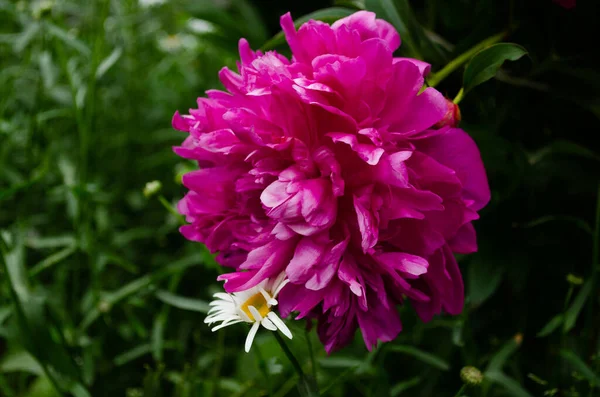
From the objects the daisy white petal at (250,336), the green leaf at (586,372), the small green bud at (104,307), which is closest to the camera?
the daisy white petal at (250,336)

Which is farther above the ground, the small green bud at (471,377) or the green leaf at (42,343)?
the small green bud at (471,377)

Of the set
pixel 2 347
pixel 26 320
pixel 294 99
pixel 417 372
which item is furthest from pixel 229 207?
pixel 2 347

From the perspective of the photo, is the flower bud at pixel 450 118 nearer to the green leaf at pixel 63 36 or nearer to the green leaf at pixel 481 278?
the green leaf at pixel 481 278

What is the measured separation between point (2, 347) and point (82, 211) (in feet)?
1.18

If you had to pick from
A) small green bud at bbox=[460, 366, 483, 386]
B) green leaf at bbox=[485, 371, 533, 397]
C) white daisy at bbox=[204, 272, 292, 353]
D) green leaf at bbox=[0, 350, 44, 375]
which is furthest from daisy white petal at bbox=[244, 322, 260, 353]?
green leaf at bbox=[0, 350, 44, 375]

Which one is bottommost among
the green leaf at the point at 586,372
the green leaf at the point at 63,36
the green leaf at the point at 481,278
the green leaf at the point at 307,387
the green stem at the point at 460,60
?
the green leaf at the point at 586,372

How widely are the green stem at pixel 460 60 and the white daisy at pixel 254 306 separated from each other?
0.20m

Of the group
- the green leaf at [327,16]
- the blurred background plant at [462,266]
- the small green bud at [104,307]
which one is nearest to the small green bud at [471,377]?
the blurred background plant at [462,266]

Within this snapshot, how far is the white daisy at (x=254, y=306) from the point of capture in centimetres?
35

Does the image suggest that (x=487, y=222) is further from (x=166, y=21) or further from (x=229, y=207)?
(x=166, y=21)

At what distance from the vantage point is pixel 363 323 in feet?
1.25

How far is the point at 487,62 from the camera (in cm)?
42

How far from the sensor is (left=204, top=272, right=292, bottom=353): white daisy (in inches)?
13.7

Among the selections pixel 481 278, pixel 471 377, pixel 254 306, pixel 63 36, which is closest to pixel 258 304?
pixel 254 306
